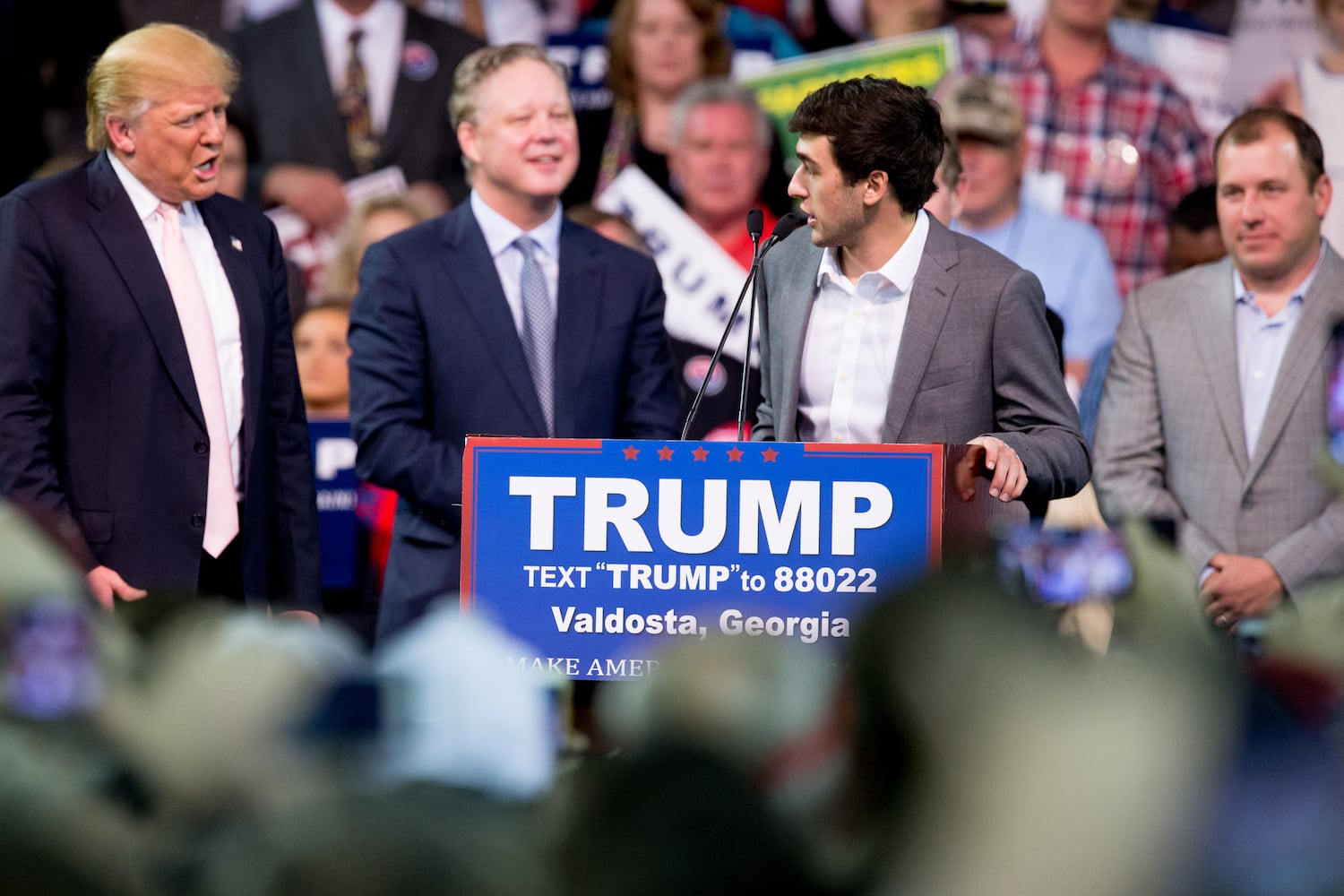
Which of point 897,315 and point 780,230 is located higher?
point 780,230

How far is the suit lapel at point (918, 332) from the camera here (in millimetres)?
2670

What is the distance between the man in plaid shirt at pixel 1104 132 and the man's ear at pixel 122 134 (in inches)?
118

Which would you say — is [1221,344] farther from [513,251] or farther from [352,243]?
[352,243]

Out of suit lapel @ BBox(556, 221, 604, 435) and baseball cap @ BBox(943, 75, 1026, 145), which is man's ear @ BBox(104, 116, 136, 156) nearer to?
suit lapel @ BBox(556, 221, 604, 435)

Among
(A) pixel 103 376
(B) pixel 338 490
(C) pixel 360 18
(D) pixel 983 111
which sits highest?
(C) pixel 360 18

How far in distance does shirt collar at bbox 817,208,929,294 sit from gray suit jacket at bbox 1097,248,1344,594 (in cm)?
107

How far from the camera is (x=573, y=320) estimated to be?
3.47 meters

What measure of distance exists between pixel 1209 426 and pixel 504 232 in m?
1.66

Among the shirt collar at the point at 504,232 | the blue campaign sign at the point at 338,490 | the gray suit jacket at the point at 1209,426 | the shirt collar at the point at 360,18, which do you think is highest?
the shirt collar at the point at 360,18

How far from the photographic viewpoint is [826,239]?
2.81 metres

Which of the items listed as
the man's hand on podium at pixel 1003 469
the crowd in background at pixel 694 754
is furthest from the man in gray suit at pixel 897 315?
the crowd in background at pixel 694 754

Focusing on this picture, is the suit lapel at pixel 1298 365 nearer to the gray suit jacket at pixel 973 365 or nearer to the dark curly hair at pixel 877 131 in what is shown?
the gray suit jacket at pixel 973 365

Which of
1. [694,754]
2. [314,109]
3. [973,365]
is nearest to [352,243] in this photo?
[314,109]

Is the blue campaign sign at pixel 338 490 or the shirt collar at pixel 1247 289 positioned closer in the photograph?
the shirt collar at pixel 1247 289
